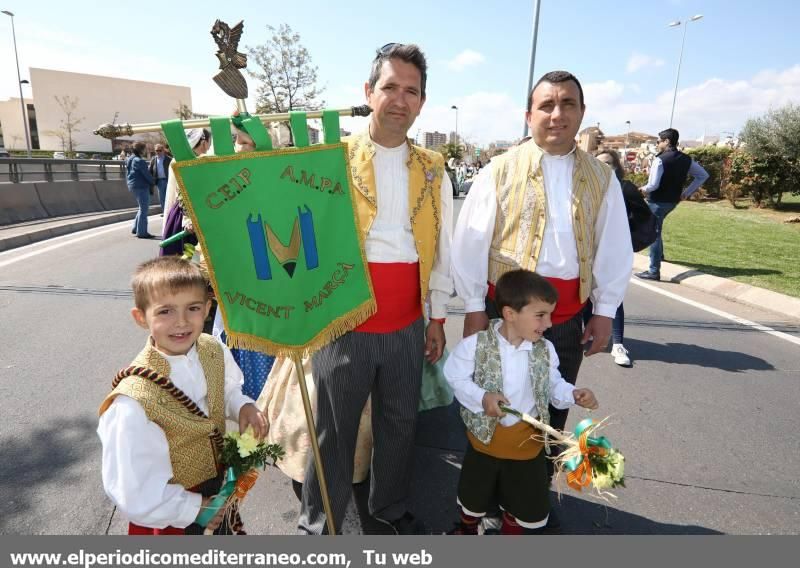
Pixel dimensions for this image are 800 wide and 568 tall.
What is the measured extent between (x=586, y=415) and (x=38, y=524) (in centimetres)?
332

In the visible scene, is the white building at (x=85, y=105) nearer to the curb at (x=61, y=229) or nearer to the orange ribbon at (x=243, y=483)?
the curb at (x=61, y=229)

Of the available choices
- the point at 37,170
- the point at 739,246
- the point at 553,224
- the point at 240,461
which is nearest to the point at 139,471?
the point at 240,461

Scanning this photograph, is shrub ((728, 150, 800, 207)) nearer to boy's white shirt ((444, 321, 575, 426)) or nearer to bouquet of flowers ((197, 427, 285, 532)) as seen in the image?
boy's white shirt ((444, 321, 575, 426))

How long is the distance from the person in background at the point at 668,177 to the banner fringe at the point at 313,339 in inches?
253

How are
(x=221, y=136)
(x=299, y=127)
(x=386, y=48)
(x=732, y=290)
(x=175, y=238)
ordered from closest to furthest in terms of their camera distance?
(x=221, y=136) → (x=299, y=127) → (x=386, y=48) → (x=175, y=238) → (x=732, y=290)

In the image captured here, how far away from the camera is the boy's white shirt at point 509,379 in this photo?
2.17 m

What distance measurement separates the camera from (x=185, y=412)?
5.55 feet

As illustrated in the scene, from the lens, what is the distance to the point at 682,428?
11.5 feet

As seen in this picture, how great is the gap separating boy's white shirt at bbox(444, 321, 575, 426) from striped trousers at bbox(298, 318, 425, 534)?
0.20 metres

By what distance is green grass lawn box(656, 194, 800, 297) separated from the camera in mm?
7707

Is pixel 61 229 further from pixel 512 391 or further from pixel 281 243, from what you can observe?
pixel 512 391

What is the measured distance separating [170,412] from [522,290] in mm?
1374

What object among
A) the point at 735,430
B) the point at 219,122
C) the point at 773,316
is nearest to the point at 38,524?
the point at 219,122

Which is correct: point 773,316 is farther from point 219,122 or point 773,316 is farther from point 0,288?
point 0,288
